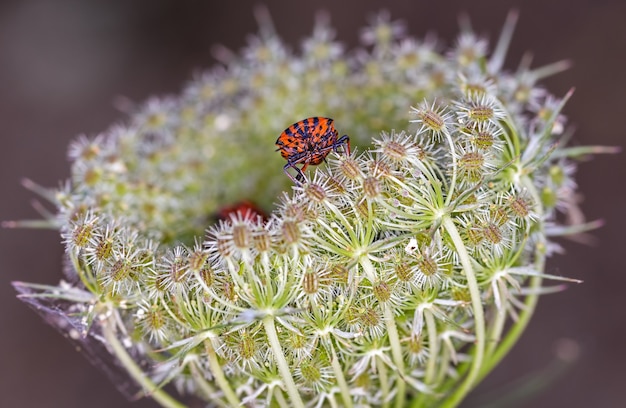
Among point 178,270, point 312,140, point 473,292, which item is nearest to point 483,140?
point 473,292

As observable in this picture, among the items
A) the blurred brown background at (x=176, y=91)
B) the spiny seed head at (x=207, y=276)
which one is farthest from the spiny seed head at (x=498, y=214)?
the blurred brown background at (x=176, y=91)

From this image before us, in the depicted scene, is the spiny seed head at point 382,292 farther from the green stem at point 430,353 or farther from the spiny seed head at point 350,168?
the spiny seed head at point 350,168

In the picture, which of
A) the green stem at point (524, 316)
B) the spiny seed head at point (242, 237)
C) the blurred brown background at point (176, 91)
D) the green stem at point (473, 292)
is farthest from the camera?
the blurred brown background at point (176, 91)

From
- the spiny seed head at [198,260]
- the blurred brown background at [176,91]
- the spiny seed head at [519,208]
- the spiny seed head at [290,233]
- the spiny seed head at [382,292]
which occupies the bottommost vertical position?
the spiny seed head at [382,292]

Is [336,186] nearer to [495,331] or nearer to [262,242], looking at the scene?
[262,242]

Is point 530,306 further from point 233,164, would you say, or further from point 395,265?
point 233,164

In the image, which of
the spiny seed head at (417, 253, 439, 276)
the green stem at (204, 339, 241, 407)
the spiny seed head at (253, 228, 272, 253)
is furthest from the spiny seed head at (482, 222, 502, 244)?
the green stem at (204, 339, 241, 407)
